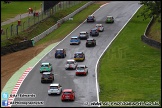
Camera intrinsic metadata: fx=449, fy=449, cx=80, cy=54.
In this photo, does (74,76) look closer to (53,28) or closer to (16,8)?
(53,28)

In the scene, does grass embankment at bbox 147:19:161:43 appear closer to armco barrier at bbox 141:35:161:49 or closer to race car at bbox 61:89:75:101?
armco barrier at bbox 141:35:161:49

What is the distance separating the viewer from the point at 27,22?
97750 millimetres

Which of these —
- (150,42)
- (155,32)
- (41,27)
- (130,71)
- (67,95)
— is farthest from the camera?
(41,27)

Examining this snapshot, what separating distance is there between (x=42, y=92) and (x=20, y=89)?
300 cm

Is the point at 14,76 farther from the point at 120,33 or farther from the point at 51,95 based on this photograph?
the point at 120,33

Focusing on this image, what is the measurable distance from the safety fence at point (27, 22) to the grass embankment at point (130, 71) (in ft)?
62.7

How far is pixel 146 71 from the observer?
65.1 m

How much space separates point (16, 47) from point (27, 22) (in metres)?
20.1

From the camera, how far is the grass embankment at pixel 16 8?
369ft

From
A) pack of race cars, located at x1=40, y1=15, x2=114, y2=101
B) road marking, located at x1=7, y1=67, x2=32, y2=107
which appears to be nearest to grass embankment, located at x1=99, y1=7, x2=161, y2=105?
pack of race cars, located at x1=40, y1=15, x2=114, y2=101

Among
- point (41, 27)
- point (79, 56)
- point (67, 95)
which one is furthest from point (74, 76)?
point (41, 27)

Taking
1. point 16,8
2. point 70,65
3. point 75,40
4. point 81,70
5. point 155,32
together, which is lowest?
point 16,8

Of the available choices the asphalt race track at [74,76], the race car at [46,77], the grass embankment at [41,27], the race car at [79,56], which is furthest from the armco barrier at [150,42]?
the race car at [46,77]

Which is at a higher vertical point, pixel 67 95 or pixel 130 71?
pixel 67 95
